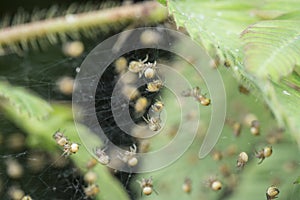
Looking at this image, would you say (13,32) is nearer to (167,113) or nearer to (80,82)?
(80,82)

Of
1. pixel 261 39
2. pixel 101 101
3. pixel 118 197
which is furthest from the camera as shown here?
pixel 101 101

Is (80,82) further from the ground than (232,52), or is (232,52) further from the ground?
(232,52)

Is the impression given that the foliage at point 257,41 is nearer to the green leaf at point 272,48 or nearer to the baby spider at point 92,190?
the green leaf at point 272,48

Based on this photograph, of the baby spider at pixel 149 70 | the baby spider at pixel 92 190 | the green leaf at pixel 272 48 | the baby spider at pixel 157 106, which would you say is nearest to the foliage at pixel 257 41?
the green leaf at pixel 272 48

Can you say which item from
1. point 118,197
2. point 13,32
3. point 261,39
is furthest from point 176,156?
point 261,39

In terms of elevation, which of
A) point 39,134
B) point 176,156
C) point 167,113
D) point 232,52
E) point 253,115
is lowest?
point 39,134

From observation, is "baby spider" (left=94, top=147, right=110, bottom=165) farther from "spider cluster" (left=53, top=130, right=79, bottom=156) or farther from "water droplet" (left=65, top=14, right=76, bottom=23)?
"water droplet" (left=65, top=14, right=76, bottom=23)

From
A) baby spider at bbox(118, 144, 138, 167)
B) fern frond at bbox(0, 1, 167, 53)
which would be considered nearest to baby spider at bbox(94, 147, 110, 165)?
baby spider at bbox(118, 144, 138, 167)
